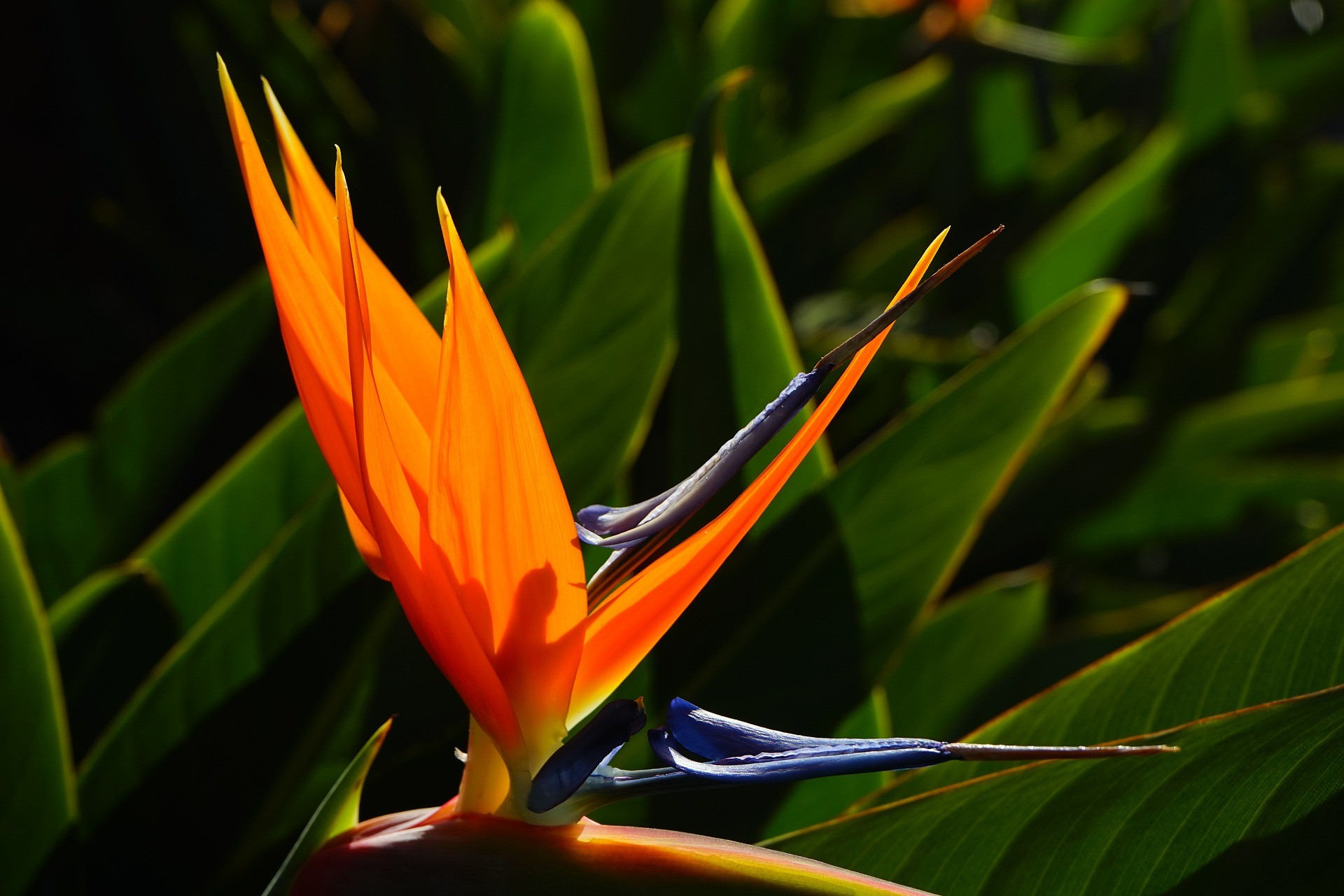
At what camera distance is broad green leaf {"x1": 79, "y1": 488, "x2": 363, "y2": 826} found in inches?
20.2

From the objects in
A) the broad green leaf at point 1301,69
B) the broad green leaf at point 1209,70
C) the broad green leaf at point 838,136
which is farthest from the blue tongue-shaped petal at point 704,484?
the broad green leaf at point 1301,69

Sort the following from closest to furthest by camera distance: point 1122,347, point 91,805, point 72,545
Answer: point 91,805 < point 72,545 < point 1122,347

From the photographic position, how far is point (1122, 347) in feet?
4.36

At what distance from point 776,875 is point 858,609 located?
316mm

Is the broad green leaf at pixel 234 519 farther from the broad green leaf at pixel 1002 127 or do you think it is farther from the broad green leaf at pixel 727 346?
the broad green leaf at pixel 1002 127

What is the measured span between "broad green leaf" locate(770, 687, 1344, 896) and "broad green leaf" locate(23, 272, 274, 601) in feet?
1.67

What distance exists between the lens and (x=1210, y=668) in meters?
0.46

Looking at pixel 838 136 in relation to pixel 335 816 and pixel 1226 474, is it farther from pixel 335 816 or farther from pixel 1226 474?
pixel 335 816

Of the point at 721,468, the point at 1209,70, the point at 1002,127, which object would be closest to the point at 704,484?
the point at 721,468

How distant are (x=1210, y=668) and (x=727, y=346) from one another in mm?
285

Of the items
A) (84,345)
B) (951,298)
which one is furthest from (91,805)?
(951,298)

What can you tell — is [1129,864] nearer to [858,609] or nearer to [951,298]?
[858,609]

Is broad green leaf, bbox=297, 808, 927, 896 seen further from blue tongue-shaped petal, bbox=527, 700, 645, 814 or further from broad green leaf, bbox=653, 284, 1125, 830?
broad green leaf, bbox=653, 284, 1125, 830

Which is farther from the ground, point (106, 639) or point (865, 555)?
point (106, 639)
